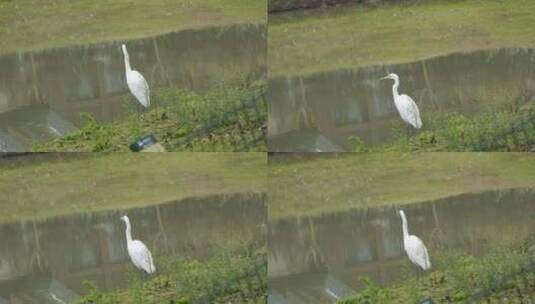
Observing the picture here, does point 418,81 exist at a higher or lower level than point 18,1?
lower

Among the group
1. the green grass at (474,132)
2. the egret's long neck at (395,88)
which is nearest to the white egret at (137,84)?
the green grass at (474,132)

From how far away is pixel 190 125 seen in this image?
4312mm

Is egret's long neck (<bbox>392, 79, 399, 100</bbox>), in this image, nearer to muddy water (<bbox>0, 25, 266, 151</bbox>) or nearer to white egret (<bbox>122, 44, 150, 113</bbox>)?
muddy water (<bbox>0, 25, 266, 151</bbox>)

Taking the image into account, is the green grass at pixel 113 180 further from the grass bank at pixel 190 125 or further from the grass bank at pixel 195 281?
the grass bank at pixel 195 281

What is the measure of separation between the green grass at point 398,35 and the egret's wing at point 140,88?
0.64 metres

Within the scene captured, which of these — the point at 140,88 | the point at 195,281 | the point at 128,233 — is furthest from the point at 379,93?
the point at 128,233

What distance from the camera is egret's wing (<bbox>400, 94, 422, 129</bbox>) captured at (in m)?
A: 4.18

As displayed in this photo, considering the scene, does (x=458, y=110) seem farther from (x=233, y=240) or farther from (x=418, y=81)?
(x=233, y=240)

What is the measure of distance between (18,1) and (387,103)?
1.96 m

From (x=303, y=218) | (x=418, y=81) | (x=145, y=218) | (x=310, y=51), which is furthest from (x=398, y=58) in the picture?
(x=145, y=218)

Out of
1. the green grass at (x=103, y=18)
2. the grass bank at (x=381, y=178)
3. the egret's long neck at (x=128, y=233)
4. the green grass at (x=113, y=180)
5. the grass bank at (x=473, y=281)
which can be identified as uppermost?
the green grass at (x=103, y=18)

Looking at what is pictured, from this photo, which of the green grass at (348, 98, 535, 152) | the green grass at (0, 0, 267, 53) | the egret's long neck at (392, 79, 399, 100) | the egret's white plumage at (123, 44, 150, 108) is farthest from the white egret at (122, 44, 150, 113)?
the egret's long neck at (392, 79, 399, 100)

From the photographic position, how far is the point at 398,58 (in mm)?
4258

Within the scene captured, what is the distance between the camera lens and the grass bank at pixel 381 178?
4.18 m
